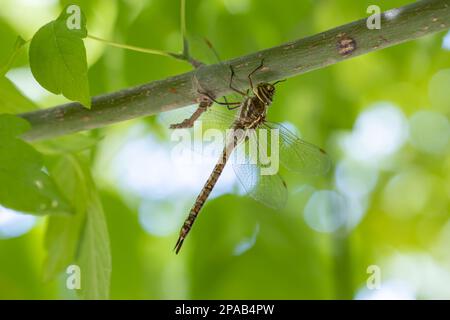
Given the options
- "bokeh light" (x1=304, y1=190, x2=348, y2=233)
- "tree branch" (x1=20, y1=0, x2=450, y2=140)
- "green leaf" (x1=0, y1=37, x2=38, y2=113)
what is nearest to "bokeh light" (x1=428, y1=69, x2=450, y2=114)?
"bokeh light" (x1=304, y1=190, x2=348, y2=233)

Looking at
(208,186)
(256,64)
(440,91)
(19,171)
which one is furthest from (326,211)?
(19,171)

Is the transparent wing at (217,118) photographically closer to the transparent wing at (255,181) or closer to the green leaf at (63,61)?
the transparent wing at (255,181)

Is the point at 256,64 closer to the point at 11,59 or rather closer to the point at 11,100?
the point at 11,59

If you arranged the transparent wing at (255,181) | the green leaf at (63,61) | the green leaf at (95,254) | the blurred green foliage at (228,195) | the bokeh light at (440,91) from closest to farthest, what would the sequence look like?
the green leaf at (63,61) → the green leaf at (95,254) → the transparent wing at (255,181) → the blurred green foliage at (228,195) → the bokeh light at (440,91)

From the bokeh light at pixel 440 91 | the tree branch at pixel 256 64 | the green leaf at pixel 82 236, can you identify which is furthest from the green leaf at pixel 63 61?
the bokeh light at pixel 440 91

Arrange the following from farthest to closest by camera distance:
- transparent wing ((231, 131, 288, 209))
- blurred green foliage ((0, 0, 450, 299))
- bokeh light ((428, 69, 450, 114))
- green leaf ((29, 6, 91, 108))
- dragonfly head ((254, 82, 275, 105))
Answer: bokeh light ((428, 69, 450, 114)), blurred green foliage ((0, 0, 450, 299)), transparent wing ((231, 131, 288, 209)), dragonfly head ((254, 82, 275, 105)), green leaf ((29, 6, 91, 108))

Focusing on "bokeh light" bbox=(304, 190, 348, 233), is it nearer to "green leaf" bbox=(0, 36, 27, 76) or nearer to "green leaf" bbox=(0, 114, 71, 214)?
"green leaf" bbox=(0, 114, 71, 214)
